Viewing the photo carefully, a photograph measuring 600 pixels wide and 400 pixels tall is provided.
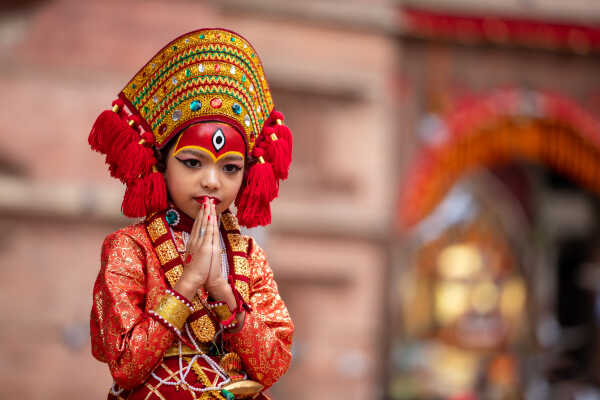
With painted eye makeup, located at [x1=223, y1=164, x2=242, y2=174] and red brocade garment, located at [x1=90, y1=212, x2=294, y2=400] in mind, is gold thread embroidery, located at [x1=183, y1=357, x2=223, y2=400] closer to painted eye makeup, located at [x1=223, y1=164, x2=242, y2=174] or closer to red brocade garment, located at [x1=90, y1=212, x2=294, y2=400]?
red brocade garment, located at [x1=90, y1=212, x2=294, y2=400]

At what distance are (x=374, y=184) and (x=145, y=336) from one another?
4.23 meters

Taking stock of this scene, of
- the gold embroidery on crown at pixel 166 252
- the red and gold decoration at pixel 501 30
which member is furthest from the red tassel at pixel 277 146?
the red and gold decoration at pixel 501 30

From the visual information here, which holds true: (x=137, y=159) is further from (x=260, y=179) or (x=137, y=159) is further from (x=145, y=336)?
(x=145, y=336)

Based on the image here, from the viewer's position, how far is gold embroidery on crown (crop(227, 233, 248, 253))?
2049 millimetres

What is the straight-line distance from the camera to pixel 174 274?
1.92 m

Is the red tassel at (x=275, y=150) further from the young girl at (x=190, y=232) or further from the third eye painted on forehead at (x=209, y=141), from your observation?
the third eye painted on forehead at (x=209, y=141)

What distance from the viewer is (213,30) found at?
1.98m

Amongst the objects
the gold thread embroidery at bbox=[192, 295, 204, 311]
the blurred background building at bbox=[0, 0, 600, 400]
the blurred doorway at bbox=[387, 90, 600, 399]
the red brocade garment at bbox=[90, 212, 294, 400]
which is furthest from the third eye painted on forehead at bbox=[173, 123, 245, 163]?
the blurred doorway at bbox=[387, 90, 600, 399]

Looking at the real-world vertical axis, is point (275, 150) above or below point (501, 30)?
below

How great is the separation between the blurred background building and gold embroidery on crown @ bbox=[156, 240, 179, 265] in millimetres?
3452

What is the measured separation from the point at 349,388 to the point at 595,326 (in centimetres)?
293

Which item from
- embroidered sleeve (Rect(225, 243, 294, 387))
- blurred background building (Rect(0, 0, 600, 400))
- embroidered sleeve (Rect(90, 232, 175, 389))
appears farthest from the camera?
blurred background building (Rect(0, 0, 600, 400))

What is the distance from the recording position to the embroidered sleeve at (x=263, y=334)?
75.4 inches

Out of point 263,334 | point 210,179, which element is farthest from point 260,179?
point 263,334
